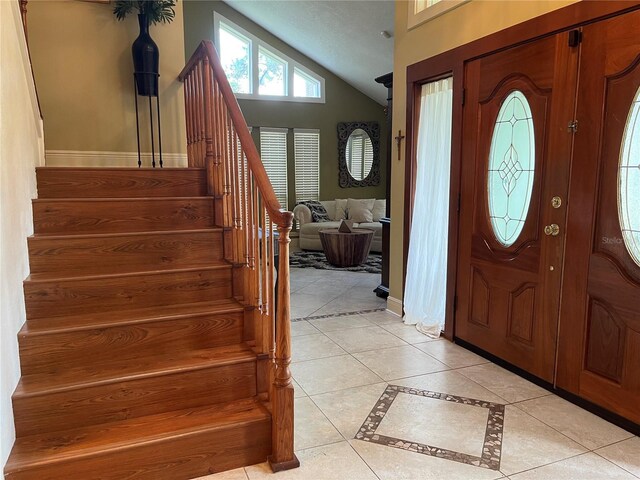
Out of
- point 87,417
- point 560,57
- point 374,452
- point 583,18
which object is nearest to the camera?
point 87,417

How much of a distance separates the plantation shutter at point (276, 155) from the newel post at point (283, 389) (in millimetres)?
6922

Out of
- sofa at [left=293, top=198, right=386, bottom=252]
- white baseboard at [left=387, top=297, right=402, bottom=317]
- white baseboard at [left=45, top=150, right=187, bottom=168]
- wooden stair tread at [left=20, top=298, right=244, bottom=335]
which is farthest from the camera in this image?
sofa at [left=293, top=198, right=386, bottom=252]

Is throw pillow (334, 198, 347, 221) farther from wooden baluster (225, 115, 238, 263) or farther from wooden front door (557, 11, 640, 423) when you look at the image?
wooden front door (557, 11, 640, 423)

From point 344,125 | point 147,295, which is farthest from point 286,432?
point 344,125

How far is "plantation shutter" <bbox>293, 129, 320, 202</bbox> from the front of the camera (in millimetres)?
9047

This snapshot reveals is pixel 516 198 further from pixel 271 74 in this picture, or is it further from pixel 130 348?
pixel 271 74

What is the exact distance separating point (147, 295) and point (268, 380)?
0.80 m

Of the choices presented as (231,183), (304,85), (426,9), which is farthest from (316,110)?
(231,183)

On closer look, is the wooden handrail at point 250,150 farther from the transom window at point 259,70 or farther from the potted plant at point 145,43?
the transom window at point 259,70

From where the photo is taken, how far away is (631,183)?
7.39 ft

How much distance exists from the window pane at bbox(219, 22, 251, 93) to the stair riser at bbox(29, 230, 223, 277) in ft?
21.0

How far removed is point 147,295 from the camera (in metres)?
2.45

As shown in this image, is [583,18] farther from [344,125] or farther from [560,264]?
[344,125]

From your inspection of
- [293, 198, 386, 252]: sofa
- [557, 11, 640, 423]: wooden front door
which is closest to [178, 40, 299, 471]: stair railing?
[557, 11, 640, 423]: wooden front door
